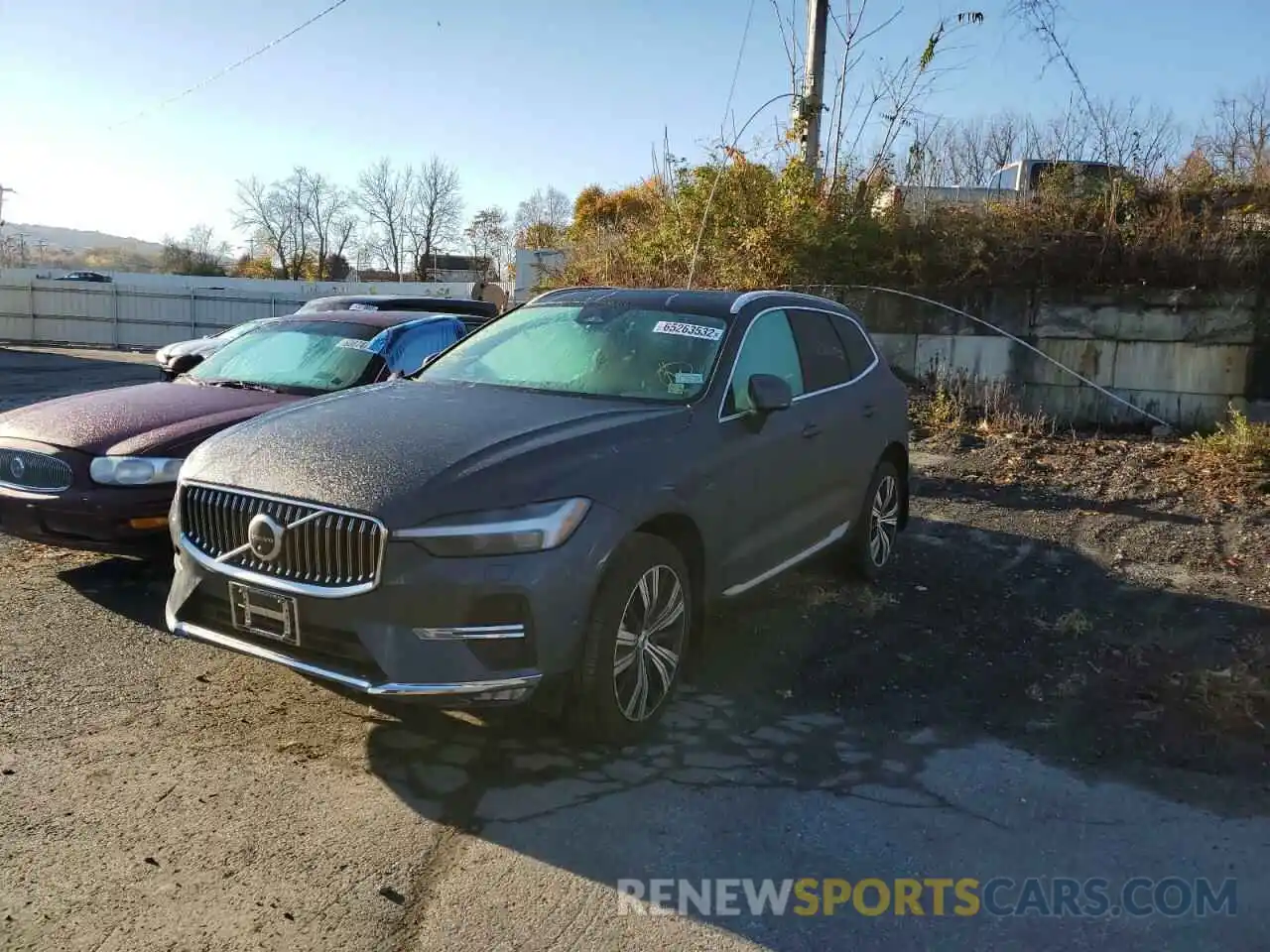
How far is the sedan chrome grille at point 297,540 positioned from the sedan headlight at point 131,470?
5.61ft

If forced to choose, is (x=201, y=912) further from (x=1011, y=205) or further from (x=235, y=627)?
(x=1011, y=205)

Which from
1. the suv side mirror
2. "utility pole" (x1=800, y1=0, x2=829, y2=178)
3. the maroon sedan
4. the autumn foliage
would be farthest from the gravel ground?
"utility pole" (x1=800, y1=0, x2=829, y2=178)

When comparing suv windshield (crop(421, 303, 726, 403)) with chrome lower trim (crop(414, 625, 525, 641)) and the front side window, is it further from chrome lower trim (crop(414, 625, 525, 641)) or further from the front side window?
chrome lower trim (crop(414, 625, 525, 641))

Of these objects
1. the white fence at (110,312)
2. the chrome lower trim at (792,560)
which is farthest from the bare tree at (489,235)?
the chrome lower trim at (792,560)

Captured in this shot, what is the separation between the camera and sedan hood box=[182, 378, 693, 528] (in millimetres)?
3479

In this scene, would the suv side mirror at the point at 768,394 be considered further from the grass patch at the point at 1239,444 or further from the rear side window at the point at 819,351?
the grass patch at the point at 1239,444

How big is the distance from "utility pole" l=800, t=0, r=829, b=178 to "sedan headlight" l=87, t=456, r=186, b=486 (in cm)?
1024

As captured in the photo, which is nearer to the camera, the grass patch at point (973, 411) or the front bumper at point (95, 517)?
the front bumper at point (95, 517)

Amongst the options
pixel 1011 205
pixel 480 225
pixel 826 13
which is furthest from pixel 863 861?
pixel 480 225

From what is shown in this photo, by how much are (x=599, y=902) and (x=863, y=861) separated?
0.88 meters

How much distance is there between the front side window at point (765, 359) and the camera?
184 inches

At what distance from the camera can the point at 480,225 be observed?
57.0 m

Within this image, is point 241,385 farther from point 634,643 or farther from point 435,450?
point 634,643

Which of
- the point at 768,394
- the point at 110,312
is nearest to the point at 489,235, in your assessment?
the point at 110,312
